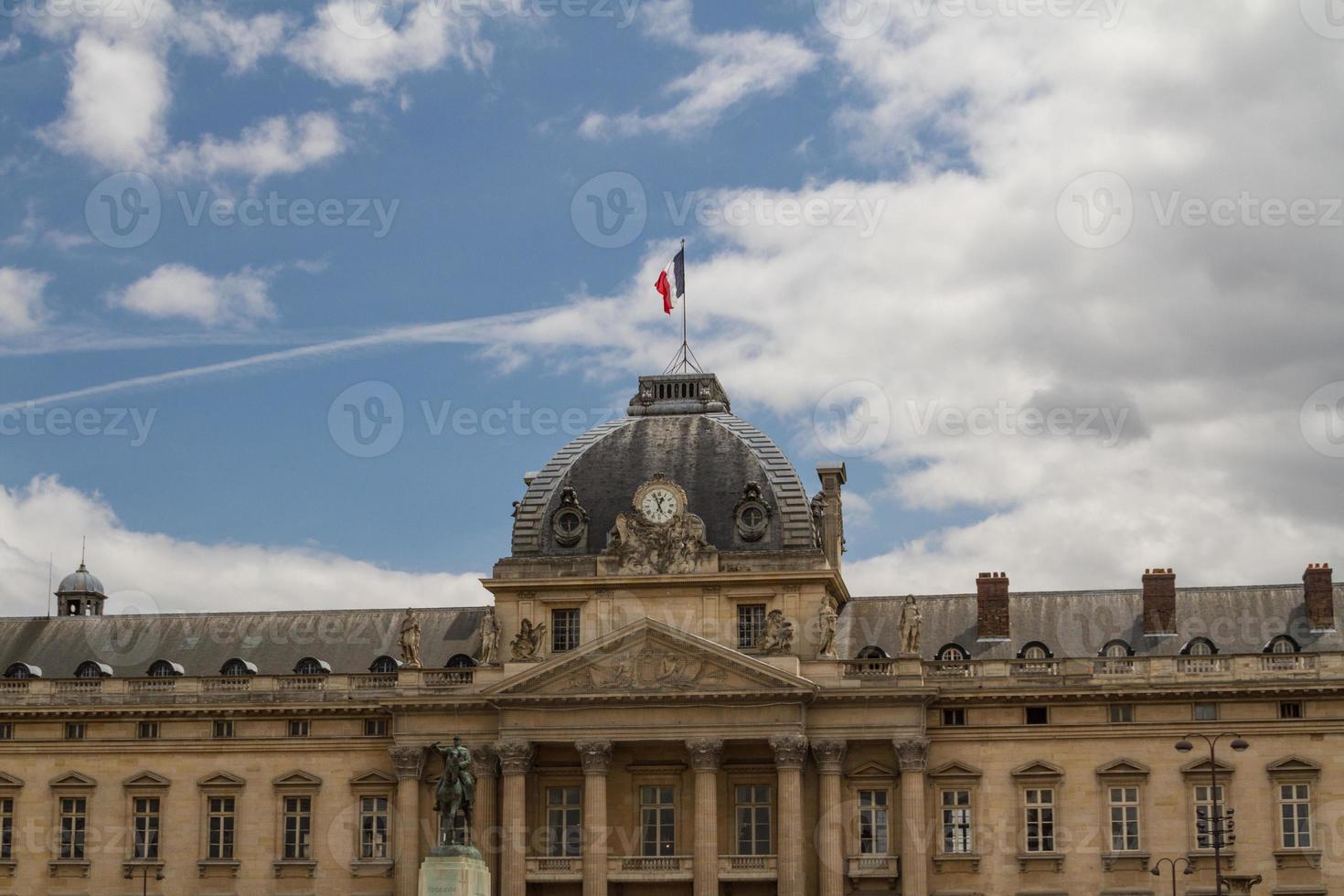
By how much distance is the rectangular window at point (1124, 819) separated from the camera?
85562 millimetres

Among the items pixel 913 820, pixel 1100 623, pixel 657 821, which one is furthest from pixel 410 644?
pixel 1100 623

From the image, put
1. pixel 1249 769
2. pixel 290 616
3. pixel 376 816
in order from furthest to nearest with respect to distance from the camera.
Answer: pixel 290 616, pixel 376 816, pixel 1249 769

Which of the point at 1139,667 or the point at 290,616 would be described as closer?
the point at 1139,667

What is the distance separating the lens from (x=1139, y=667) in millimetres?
86625

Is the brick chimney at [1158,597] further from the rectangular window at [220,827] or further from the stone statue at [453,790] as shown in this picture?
the rectangular window at [220,827]

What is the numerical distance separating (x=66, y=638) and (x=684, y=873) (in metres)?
32.0

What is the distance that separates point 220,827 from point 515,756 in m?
13.3

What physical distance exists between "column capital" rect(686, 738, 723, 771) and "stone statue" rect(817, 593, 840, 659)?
547cm

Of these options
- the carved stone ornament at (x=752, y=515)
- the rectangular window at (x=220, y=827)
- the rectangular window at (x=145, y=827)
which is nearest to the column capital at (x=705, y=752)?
the carved stone ornament at (x=752, y=515)

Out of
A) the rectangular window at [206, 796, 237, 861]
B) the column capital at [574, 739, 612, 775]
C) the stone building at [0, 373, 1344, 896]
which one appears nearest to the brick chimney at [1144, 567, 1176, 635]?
the stone building at [0, 373, 1344, 896]

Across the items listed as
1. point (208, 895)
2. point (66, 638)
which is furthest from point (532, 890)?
point (66, 638)

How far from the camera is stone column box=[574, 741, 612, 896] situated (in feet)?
280

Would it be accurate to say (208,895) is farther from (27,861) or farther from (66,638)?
(66,638)

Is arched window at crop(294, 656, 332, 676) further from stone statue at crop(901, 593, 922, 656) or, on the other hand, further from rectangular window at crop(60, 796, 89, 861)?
stone statue at crop(901, 593, 922, 656)
